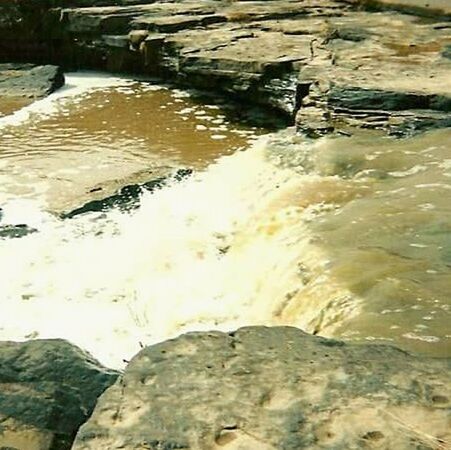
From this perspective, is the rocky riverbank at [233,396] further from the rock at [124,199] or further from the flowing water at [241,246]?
the rock at [124,199]

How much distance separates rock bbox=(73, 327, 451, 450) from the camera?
209cm

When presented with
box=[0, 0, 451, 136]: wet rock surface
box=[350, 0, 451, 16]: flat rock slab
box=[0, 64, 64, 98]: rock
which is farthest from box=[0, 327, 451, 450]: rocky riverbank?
box=[350, 0, 451, 16]: flat rock slab

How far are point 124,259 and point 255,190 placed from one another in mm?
1235

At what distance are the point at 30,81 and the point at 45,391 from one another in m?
8.67

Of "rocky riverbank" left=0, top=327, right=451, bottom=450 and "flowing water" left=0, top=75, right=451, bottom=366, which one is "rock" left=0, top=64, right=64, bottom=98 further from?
"rocky riverbank" left=0, top=327, right=451, bottom=450

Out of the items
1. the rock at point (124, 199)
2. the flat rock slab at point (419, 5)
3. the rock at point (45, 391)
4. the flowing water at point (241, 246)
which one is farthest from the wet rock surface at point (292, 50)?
the rock at point (45, 391)

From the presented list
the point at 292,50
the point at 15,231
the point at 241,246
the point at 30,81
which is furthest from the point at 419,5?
the point at 15,231

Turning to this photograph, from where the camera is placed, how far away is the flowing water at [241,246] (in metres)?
3.55

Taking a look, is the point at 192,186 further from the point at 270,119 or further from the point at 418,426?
the point at 418,426

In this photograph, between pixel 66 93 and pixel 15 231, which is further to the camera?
pixel 66 93

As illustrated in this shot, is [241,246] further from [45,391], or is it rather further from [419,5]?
[419,5]

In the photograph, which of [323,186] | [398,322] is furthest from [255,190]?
[398,322]

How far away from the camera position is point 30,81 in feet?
34.6

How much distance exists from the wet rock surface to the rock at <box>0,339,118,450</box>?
4.07m
